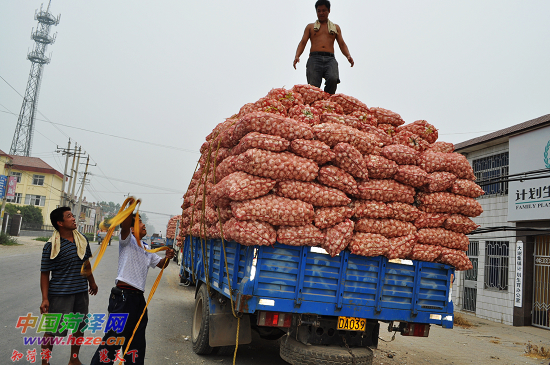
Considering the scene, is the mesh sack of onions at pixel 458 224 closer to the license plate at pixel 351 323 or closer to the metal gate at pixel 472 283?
the license plate at pixel 351 323

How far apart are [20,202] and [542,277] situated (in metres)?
62.6

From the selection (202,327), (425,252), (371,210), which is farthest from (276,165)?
(202,327)

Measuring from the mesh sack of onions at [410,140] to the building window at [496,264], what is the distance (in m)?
10.4

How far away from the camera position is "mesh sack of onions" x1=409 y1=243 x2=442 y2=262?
16.1 ft

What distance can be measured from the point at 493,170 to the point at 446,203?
11.6 meters

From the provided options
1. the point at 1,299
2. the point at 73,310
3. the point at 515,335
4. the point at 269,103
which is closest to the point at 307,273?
the point at 269,103

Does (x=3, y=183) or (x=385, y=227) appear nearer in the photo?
(x=385, y=227)

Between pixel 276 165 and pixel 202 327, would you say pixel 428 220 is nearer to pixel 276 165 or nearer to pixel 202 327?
pixel 276 165

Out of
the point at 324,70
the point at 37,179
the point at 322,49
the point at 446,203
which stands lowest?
the point at 446,203

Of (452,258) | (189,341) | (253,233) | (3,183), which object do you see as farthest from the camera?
(3,183)

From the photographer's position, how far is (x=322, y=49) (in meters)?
7.71

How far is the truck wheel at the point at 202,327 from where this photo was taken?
222 inches

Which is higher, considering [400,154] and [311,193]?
[400,154]

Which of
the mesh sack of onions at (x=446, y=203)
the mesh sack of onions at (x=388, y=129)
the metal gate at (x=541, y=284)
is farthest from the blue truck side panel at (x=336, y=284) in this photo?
the metal gate at (x=541, y=284)
